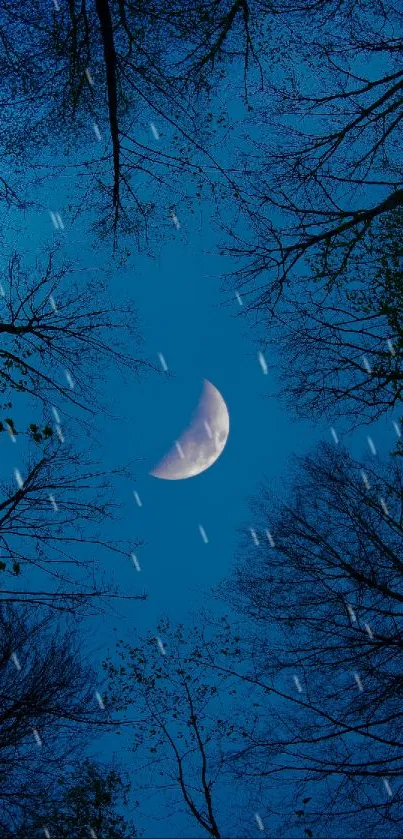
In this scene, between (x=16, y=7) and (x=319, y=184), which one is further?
(x=319, y=184)

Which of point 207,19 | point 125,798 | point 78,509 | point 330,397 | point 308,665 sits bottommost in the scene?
point 125,798

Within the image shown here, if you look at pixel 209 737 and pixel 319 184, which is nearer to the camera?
pixel 319 184

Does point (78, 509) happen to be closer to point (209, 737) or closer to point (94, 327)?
point (94, 327)

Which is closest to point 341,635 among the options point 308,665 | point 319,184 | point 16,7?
point 308,665

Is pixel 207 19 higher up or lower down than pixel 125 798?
higher up

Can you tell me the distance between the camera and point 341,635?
699 centimetres

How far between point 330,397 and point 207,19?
4.89 m

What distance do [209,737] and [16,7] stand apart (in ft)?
45.2

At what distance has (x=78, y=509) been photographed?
17.5 feet

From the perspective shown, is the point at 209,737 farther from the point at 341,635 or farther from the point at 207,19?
the point at 207,19

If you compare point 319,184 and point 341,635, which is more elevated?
point 319,184

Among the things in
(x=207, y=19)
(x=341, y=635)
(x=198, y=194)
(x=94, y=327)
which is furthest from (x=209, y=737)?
(x=207, y=19)

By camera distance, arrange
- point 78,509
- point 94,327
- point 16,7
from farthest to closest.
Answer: point 94,327 < point 78,509 < point 16,7

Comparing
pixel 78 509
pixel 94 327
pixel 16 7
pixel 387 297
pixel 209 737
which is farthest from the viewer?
pixel 209 737
